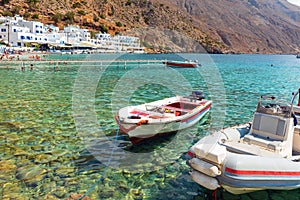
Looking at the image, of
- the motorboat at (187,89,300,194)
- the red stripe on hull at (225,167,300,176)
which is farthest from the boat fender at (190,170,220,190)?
the red stripe on hull at (225,167,300,176)

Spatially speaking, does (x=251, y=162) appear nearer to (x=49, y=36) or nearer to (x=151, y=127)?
(x=151, y=127)

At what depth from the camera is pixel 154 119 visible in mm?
12148

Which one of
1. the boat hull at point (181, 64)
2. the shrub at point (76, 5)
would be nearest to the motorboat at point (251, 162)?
the boat hull at point (181, 64)

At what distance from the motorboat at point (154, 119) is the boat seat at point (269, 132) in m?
4.14

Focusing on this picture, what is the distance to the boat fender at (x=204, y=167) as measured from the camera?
722 cm

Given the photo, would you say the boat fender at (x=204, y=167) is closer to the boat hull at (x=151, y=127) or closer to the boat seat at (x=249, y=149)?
the boat seat at (x=249, y=149)

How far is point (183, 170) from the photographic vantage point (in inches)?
395

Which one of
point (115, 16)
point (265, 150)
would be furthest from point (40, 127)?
point (115, 16)

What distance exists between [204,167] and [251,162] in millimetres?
1340

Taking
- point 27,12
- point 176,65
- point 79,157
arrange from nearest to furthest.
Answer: point 79,157 → point 176,65 → point 27,12

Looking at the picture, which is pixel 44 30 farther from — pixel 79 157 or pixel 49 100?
pixel 79 157

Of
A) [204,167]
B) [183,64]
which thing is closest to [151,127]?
[204,167]

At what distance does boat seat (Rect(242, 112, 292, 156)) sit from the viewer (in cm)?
871

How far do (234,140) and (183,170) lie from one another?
2.24 meters
